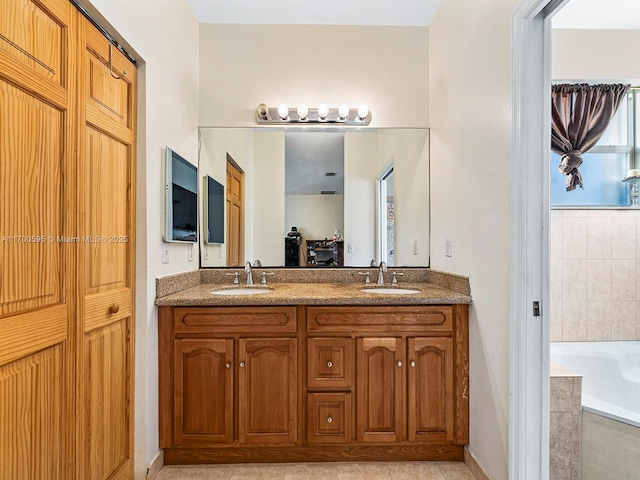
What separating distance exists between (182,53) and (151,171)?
2.95ft

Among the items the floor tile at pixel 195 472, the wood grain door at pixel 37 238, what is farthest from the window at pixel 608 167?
the wood grain door at pixel 37 238

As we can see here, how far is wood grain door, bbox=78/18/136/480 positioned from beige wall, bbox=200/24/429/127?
98cm

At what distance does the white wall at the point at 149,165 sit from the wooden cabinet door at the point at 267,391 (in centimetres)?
44

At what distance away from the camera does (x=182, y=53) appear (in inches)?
88.4

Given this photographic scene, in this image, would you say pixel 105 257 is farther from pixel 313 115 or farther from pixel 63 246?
pixel 313 115

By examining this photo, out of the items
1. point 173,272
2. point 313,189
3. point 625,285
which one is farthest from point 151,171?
point 625,285

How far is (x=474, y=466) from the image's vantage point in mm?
1911

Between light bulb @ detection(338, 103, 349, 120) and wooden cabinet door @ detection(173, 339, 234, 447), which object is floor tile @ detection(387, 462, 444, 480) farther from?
light bulb @ detection(338, 103, 349, 120)

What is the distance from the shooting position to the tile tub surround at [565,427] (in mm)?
1738

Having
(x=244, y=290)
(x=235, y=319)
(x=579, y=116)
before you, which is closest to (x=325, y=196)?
(x=244, y=290)

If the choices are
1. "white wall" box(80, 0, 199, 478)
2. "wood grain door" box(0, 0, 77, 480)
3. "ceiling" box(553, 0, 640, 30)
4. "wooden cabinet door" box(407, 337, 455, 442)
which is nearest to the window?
"ceiling" box(553, 0, 640, 30)

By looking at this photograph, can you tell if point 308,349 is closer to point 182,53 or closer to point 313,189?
point 313,189

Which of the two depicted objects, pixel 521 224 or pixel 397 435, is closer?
pixel 521 224

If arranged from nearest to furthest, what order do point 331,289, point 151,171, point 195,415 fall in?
point 151,171 → point 195,415 → point 331,289
